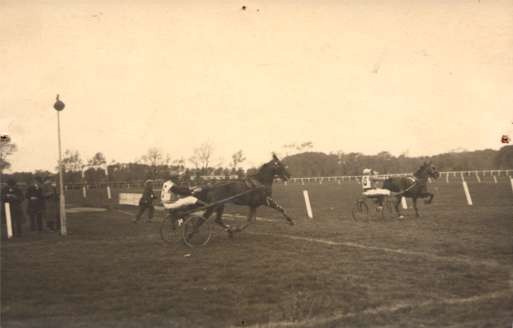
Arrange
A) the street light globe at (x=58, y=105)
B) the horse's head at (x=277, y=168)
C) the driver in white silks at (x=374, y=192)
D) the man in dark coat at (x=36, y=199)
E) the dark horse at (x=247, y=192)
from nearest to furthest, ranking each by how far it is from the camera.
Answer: the dark horse at (x=247, y=192) < the street light globe at (x=58, y=105) < the horse's head at (x=277, y=168) < the man in dark coat at (x=36, y=199) < the driver in white silks at (x=374, y=192)

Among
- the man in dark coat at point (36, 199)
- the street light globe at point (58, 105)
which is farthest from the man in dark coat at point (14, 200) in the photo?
the street light globe at point (58, 105)

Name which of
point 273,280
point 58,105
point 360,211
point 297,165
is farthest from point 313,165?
point 273,280

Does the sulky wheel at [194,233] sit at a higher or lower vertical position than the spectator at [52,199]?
lower

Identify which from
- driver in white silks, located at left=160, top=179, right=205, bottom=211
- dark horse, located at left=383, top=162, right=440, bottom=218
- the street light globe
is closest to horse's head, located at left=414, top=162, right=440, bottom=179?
dark horse, located at left=383, top=162, right=440, bottom=218

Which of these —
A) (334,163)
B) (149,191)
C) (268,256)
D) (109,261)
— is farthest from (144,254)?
(334,163)

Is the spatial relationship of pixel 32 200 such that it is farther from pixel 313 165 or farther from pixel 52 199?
pixel 313 165

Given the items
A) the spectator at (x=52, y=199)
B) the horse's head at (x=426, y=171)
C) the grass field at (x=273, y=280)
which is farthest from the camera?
the horse's head at (x=426, y=171)

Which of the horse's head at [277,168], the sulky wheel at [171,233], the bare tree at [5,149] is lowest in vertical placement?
the sulky wheel at [171,233]

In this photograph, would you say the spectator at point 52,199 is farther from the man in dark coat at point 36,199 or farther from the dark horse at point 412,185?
the dark horse at point 412,185
